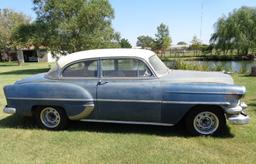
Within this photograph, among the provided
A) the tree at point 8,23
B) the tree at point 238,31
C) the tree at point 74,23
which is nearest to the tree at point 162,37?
the tree at point 238,31

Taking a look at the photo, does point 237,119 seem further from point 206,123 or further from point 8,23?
point 8,23

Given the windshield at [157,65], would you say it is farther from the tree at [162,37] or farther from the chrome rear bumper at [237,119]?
the tree at [162,37]

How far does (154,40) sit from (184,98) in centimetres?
7199

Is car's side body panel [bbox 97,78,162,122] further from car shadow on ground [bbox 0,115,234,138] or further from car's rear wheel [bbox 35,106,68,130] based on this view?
car's rear wheel [bbox 35,106,68,130]

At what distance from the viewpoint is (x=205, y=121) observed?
614cm

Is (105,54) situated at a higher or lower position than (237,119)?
higher

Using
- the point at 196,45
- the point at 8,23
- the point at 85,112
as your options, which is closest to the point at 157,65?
the point at 85,112

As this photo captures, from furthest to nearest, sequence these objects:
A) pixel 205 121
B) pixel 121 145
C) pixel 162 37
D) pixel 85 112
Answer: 1. pixel 162 37
2. pixel 85 112
3. pixel 205 121
4. pixel 121 145

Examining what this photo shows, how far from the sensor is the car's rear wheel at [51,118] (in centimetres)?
670

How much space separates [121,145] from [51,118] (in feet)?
6.37

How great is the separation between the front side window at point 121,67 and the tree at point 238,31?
43619 mm

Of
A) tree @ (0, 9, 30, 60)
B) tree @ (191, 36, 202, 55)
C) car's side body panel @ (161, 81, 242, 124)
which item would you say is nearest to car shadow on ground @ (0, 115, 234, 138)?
car's side body panel @ (161, 81, 242, 124)

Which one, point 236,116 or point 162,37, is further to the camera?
point 162,37

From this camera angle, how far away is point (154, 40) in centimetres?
7700
